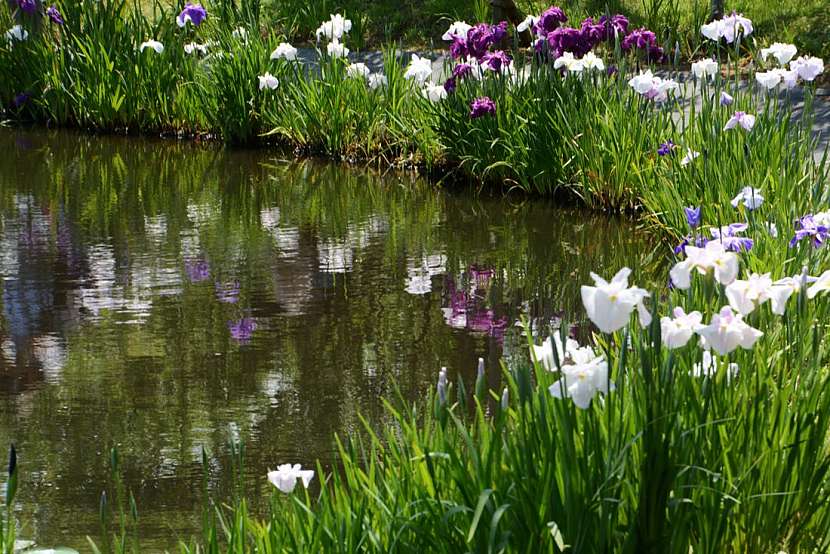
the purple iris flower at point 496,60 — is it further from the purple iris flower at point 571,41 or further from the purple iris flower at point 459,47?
the purple iris flower at point 571,41

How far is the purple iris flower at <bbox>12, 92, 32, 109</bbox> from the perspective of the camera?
11.4 m

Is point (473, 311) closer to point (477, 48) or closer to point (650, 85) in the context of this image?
point (650, 85)

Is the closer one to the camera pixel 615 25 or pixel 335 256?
pixel 335 256

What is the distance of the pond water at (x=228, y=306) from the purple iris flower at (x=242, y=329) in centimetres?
1

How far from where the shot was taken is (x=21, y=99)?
1138cm

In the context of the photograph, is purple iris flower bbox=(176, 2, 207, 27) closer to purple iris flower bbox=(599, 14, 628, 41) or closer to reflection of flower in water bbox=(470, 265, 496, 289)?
purple iris flower bbox=(599, 14, 628, 41)

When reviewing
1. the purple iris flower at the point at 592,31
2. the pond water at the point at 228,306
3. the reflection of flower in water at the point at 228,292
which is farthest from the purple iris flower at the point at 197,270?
the purple iris flower at the point at 592,31

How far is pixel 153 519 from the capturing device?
3.87 metres

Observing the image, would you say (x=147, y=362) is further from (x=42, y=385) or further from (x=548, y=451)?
(x=548, y=451)

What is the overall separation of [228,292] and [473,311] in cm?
131

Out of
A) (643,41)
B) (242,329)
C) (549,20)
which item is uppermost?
(549,20)

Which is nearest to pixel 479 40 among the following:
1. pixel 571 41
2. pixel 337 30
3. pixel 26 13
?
pixel 571 41

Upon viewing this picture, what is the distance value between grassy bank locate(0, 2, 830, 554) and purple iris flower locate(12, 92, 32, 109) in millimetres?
234

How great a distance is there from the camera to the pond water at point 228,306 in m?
4.36
